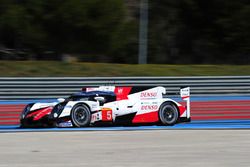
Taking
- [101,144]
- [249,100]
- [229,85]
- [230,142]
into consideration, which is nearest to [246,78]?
[229,85]

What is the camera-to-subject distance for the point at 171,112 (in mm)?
11625

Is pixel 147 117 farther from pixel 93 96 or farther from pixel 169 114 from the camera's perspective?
pixel 93 96

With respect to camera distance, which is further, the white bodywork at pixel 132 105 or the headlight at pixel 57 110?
the white bodywork at pixel 132 105

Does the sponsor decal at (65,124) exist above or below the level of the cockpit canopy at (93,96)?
below

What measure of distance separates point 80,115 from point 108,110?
22.5 inches

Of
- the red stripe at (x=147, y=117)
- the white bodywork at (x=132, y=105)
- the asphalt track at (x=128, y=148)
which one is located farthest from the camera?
the red stripe at (x=147, y=117)

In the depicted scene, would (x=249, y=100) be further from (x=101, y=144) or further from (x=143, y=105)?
(x=101, y=144)

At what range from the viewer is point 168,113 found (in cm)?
1162

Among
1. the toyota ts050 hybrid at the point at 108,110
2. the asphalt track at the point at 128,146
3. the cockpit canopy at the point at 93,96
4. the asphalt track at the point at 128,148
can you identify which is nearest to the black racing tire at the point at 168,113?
the toyota ts050 hybrid at the point at 108,110

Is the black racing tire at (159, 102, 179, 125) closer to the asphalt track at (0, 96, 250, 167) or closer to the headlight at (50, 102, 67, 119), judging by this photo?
the asphalt track at (0, 96, 250, 167)

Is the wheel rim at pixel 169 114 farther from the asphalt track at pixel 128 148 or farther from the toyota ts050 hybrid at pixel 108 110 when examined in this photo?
the asphalt track at pixel 128 148

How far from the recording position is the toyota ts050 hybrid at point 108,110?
1123 cm

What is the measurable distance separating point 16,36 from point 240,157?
1390cm

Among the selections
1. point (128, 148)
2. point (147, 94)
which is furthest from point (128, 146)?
point (147, 94)
